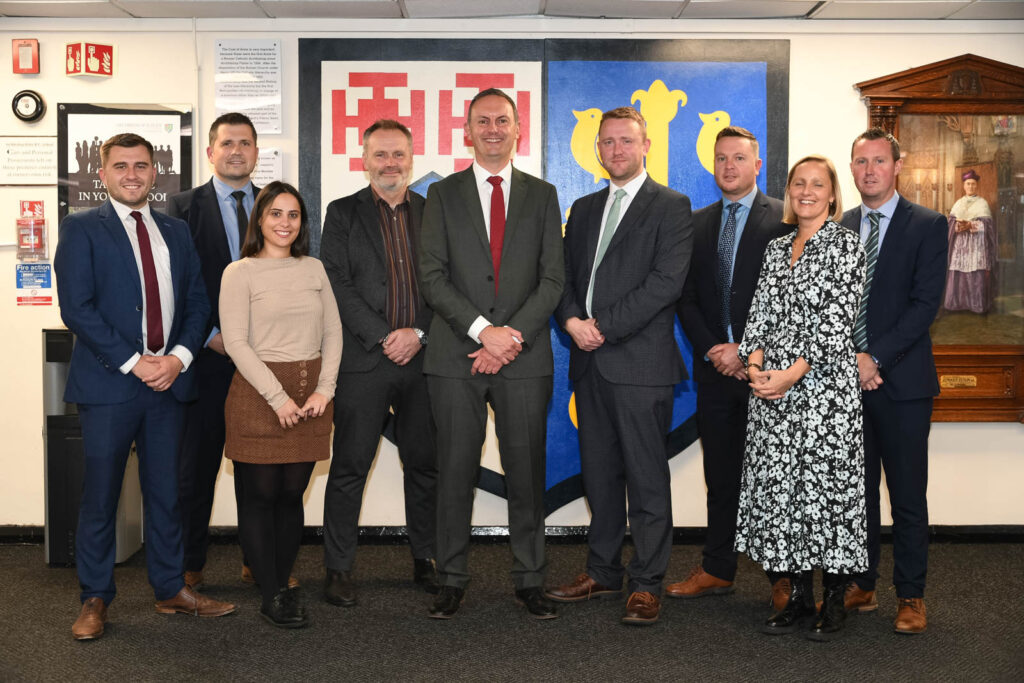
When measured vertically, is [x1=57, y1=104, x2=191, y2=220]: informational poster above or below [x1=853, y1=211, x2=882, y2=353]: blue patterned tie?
above

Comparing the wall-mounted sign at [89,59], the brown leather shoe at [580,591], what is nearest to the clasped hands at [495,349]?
the brown leather shoe at [580,591]

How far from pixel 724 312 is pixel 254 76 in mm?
2770

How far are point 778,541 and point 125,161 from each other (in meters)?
2.78

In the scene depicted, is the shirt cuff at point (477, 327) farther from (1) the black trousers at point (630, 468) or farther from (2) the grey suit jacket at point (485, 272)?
(1) the black trousers at point (630, 468)

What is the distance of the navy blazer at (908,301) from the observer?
327 cm

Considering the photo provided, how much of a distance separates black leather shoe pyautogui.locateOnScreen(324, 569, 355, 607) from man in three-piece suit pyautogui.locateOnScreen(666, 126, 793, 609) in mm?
1345

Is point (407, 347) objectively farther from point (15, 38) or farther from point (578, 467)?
point (15, 38)

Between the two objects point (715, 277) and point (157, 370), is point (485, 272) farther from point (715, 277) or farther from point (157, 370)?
point (157, 370)

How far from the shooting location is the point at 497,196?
344cm

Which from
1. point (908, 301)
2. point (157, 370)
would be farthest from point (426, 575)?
point (908, 301)

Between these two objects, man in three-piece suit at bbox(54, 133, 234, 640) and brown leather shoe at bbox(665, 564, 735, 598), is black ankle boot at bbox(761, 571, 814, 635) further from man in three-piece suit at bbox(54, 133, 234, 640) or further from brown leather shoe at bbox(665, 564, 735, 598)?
man in three-piece suit at bbox(54, 133, 234, 640)

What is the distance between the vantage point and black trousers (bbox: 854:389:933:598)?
332 cm

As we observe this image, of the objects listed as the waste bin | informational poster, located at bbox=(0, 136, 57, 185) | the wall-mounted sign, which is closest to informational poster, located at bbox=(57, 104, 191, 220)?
informational poster, located at bbox=(0, 136, 57, 185)

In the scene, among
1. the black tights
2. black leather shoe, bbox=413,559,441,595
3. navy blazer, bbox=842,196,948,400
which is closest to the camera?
the black tights
